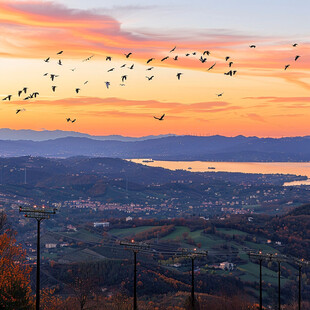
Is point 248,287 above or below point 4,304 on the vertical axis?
Answer: below

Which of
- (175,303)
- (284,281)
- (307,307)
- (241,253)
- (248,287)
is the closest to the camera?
(175,303)

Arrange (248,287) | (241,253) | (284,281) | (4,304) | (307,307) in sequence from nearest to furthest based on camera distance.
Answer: (4,304)
(307,307)
(248,287)
(284,281)
(241,253)

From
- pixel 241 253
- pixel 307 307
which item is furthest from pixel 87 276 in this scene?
→ pixel 241 253

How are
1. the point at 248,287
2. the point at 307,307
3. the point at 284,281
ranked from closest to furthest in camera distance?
the point at 307,307 → the point at 248,287 → the point at 284,281

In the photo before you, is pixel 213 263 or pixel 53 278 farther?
pixel 213 263

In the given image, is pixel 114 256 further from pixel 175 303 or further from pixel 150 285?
pixel 175 303

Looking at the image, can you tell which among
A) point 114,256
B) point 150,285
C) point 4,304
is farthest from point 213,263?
point 4,304

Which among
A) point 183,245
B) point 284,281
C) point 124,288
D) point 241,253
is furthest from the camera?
point 183,245

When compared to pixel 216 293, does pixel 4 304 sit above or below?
above

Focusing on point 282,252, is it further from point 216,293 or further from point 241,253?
point 216,293
